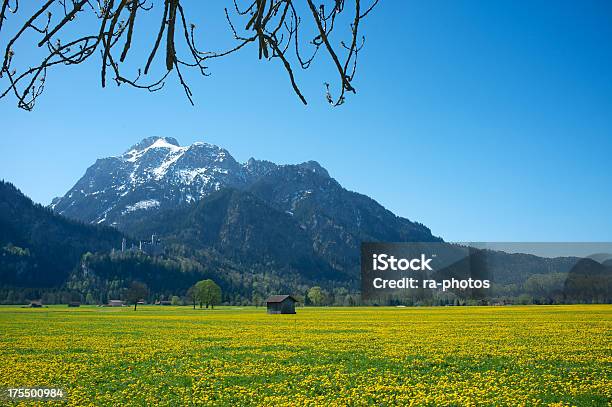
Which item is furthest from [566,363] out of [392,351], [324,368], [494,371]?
[324,368]

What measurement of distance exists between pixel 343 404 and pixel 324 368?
252 inches

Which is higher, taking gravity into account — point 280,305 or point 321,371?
point 321,371

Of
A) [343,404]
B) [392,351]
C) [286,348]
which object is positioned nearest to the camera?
[343,404]

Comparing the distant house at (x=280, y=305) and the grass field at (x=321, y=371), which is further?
the distant house at (x=280, y=305)

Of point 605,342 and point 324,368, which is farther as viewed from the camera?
point 605,342

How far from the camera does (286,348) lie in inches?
992

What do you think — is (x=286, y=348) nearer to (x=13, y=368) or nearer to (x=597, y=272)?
(x=13, y=368)

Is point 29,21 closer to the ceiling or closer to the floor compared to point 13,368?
closer to the ceiling

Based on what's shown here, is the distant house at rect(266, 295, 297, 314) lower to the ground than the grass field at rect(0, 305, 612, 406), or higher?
lower

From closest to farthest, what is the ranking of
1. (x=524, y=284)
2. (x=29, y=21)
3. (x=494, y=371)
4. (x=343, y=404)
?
(x=29, y=21) → (x=343, y=404) → (x=494, y=371) → (x=524, y=284)

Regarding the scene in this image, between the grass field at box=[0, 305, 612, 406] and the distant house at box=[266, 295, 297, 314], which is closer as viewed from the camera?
the grass field at box=[0, 305, 612, 406]

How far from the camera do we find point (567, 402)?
11883mm

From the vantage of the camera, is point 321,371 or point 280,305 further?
point 280,305

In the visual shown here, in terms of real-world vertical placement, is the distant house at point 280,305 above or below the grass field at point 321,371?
below
